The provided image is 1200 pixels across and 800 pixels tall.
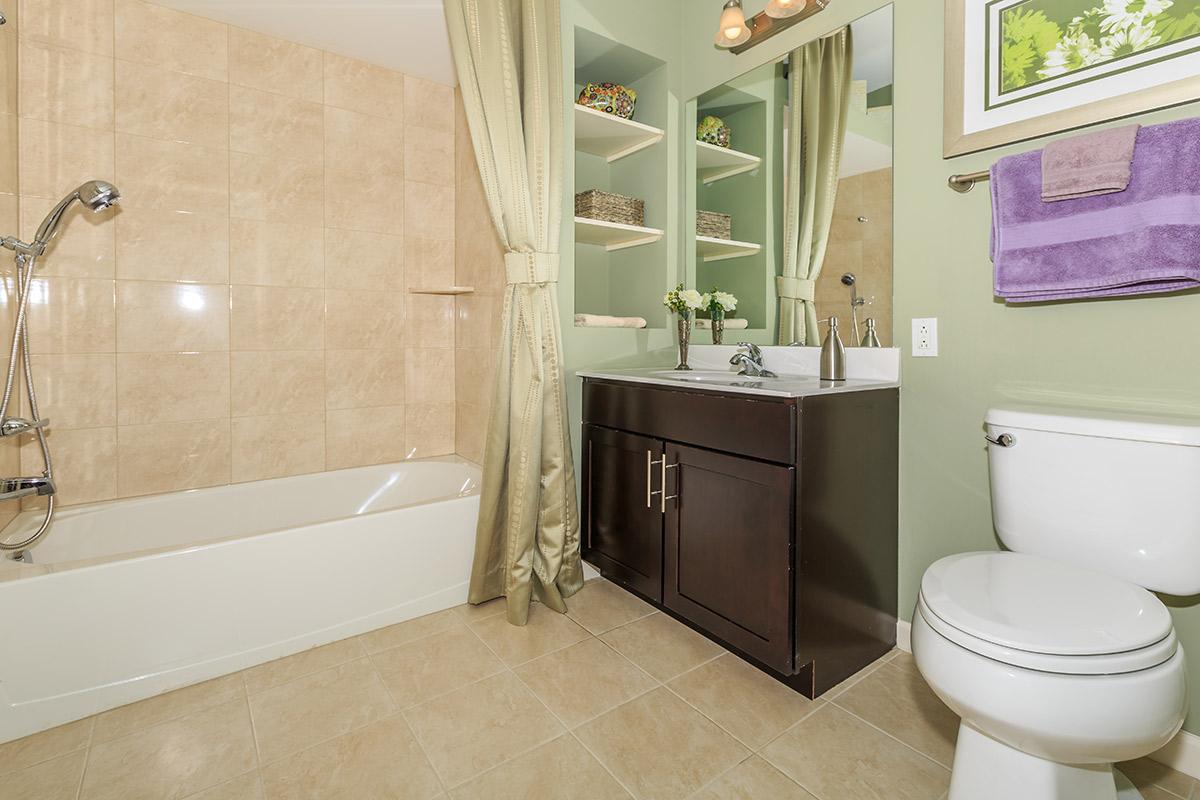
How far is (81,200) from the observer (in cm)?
184

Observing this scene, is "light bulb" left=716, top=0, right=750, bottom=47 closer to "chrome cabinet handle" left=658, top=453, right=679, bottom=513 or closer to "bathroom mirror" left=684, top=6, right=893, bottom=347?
"bathroom mirror" left=684, top=6, right=893, bottom=347

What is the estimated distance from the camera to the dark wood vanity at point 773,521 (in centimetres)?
150

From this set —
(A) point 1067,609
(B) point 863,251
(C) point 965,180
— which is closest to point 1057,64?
(C) point 965,180

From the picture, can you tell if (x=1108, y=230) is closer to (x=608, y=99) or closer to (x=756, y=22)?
(x=756, y=22)

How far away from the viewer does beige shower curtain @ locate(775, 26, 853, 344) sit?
192 cm

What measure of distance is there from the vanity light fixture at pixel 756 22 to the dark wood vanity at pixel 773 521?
4.36ft

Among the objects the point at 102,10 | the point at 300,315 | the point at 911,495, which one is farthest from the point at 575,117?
the point at 911,495

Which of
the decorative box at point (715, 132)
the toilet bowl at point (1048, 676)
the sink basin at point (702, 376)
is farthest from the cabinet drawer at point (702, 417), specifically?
the decorative box at point (715, 132)

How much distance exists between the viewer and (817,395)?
1.50 metres

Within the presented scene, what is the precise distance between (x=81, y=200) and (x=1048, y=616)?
277cm

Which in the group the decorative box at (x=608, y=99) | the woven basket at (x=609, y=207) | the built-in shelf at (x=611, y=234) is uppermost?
the decorative box at (x=608, y=99)

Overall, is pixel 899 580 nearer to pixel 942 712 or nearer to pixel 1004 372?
pixel 942 712

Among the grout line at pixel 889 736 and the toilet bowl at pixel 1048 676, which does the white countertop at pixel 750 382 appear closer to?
the toilet bowl at pixel 1048 676

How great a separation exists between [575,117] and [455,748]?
226 centimetres
